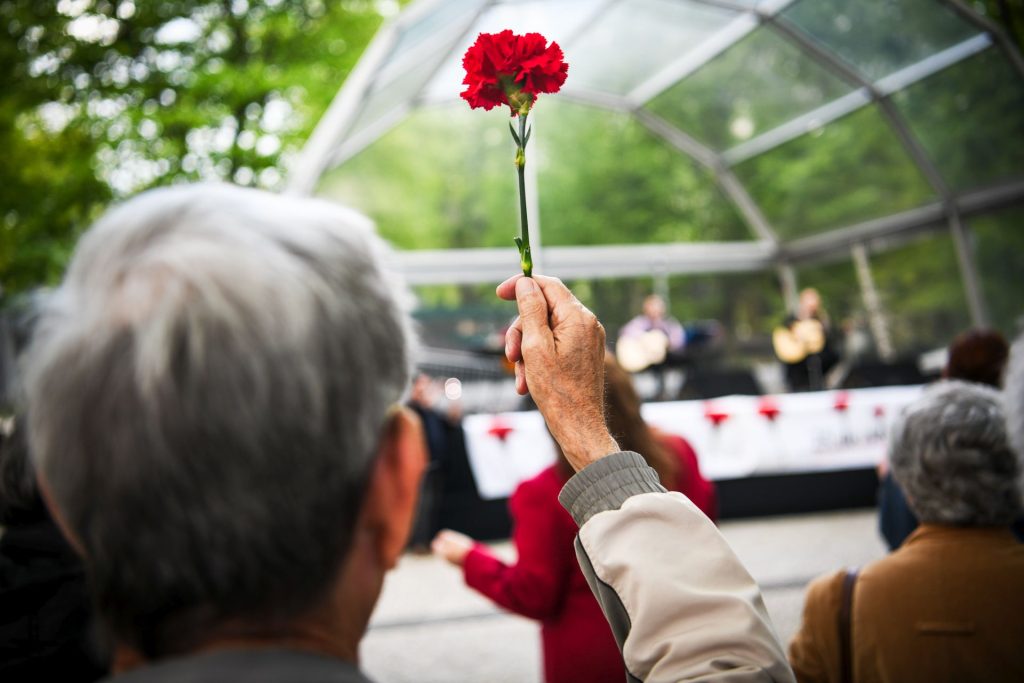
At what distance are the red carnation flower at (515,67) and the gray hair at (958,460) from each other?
131 centimetres

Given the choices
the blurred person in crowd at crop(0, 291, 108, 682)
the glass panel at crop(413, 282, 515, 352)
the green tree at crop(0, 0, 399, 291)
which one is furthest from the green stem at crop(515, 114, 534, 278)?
the green tree at crop(0, 0, 399, 291)

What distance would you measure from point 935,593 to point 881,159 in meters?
12.1

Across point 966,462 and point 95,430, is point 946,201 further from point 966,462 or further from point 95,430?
point 95,430

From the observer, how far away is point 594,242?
15.2m

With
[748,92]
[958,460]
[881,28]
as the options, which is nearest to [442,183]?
[748,92]

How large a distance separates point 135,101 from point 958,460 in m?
16.4

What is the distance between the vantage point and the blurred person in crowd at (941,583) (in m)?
1.64

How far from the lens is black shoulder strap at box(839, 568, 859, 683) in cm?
173

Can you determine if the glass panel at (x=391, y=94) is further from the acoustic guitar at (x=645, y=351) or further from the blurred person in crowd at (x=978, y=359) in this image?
the blurred person in crowd at (x=978, y=359)

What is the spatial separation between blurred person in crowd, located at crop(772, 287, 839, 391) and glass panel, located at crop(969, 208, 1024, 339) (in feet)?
7.55

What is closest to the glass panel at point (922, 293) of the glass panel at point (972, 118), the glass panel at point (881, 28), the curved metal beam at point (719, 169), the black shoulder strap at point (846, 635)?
the glass panel at point (972, 118)

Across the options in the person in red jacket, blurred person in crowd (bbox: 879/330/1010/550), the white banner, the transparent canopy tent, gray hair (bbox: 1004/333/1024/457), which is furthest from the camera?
the transparent canopy tent

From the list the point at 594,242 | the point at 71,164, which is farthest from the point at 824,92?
the point at 71,164

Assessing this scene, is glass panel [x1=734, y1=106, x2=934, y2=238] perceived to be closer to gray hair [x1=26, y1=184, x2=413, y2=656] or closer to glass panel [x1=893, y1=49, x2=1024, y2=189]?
glass panel [x1=893, y1=49, x2=1024, y2=189]
